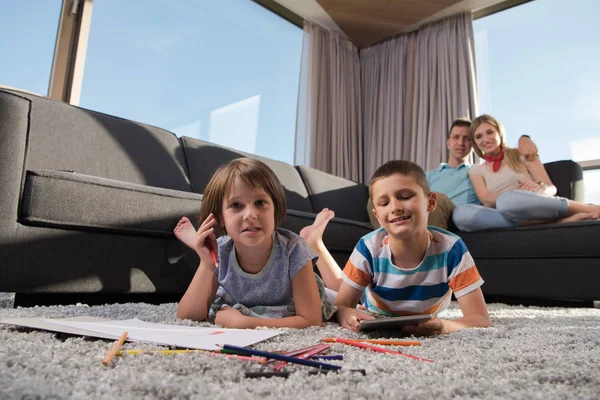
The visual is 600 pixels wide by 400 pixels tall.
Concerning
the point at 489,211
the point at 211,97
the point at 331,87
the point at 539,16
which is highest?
the point at 539,16

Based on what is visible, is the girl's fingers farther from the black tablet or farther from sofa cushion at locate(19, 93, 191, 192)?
sofa cushion at locate(19, 93, 191, 192)

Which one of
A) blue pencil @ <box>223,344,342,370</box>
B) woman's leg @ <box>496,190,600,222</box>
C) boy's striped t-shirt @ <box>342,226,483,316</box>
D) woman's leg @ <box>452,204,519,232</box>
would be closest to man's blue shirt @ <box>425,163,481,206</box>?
woman's leg @ <box>452,204,519,232</box>

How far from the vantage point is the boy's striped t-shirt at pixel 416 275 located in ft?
3.69

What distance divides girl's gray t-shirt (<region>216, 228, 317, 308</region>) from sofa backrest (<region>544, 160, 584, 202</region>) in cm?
197

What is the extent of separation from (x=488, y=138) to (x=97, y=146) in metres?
1.93

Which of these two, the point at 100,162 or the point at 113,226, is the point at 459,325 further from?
the point at 100,162

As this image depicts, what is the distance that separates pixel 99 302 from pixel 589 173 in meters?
3.35

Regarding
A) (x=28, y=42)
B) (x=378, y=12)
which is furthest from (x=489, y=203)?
(x=28, y=42)

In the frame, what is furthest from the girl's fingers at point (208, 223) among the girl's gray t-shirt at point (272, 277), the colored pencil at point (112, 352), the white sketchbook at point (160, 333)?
the colored pencil at point (112, 352)

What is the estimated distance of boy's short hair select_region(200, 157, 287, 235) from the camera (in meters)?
1.04

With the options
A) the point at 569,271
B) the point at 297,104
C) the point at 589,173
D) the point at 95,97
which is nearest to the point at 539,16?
the point at 589,173

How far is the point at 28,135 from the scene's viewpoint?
146 centimetres

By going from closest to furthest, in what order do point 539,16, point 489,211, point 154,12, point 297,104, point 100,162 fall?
point 100,162, point 489,211, point 154,12, point 539,16, point 297,104

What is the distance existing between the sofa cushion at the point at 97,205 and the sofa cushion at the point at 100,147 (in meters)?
0.18
